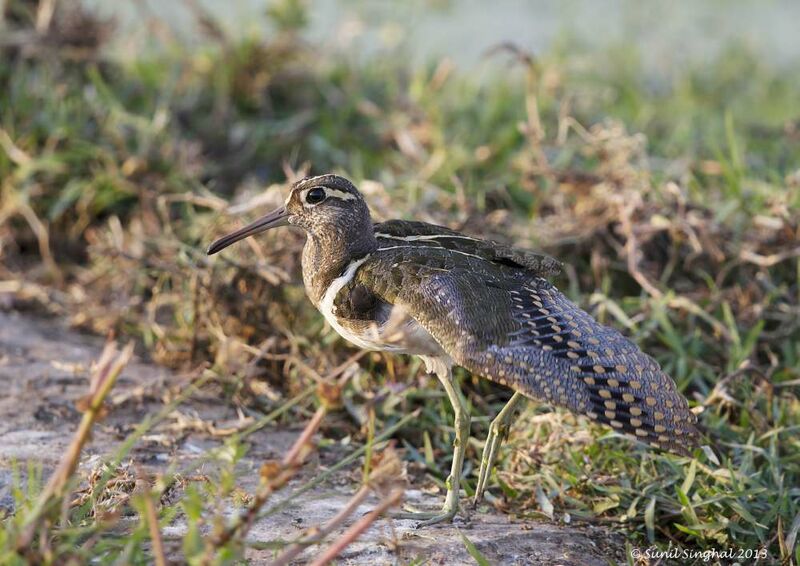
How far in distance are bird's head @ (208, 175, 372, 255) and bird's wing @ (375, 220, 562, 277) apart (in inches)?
4.1

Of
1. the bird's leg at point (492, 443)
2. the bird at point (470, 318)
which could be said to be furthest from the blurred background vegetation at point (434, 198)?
the bird at point (470, 318)

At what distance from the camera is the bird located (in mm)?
2721

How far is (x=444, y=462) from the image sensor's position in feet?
11.6

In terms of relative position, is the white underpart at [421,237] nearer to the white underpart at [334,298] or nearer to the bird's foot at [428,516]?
the white underpart at [334,298]

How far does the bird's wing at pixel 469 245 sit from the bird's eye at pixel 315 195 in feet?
0.71

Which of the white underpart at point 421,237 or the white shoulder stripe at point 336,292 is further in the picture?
the white underpart at point 421,237

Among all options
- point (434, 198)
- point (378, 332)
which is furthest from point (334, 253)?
point (434, 198)

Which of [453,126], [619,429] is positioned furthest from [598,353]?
[453,126]

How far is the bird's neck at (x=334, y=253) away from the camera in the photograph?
315 centimetres

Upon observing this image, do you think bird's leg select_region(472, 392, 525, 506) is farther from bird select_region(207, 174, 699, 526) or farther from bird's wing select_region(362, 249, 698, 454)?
bird's wing select_region(362, 249, 698, 454)

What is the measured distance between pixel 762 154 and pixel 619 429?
10.7ft

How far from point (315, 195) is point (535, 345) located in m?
0.85

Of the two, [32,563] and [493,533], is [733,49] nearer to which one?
[493,533]

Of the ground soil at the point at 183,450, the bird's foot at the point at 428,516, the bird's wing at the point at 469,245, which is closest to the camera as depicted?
the ground soil at the point at 183,450
